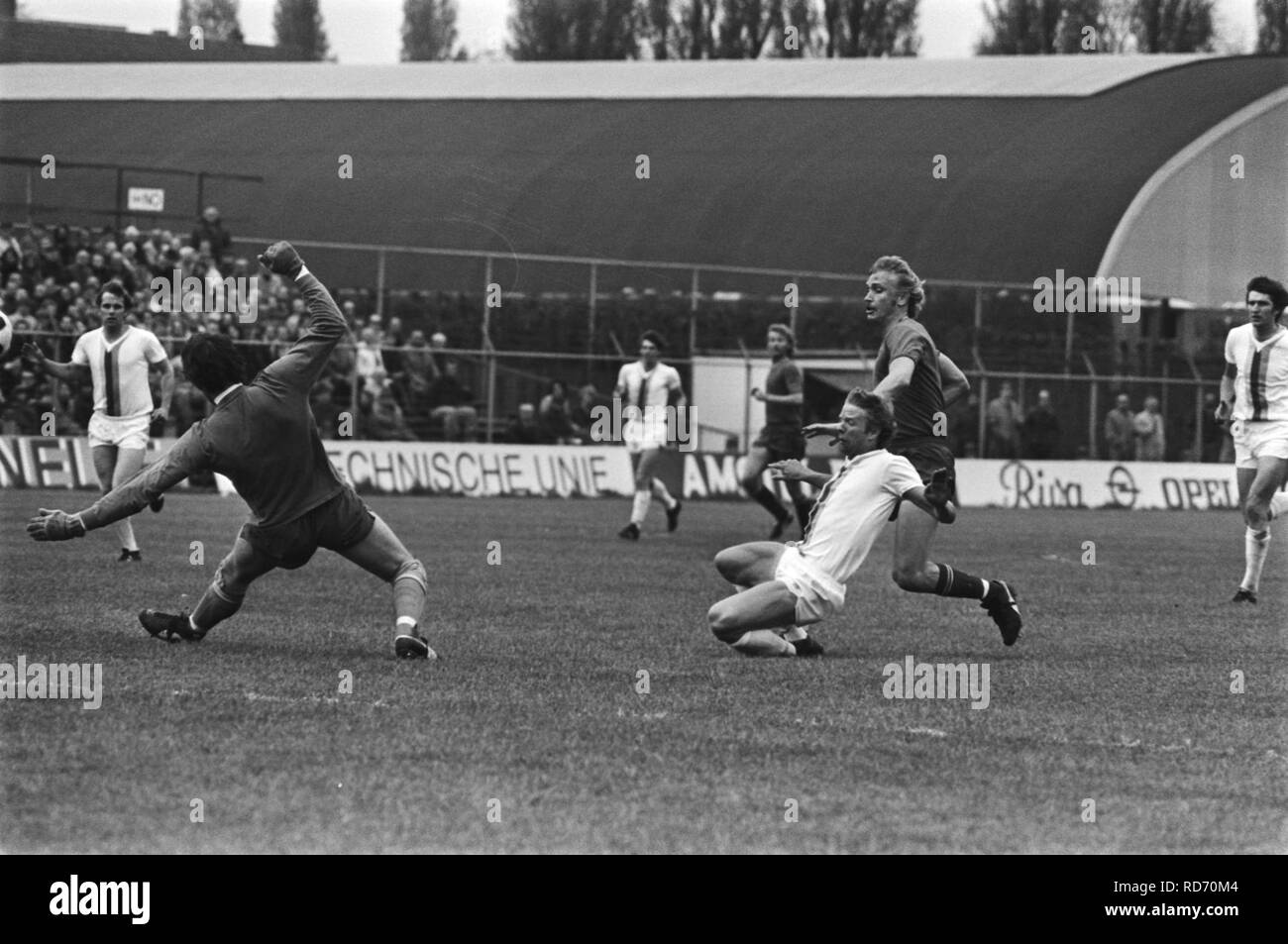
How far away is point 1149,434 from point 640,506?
49.5ft

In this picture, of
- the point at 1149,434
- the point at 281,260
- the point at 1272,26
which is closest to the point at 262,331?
the point at 1149,434

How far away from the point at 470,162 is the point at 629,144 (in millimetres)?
3212

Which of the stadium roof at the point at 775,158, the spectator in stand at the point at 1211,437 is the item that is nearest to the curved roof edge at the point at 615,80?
the stadium roof at the point at 775,158

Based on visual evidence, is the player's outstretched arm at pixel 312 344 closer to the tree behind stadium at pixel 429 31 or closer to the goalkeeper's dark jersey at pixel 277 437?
the goalkeeper's dark jersey at pixel 277 437

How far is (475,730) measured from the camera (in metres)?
8.50

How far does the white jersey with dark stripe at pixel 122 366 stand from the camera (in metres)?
16.9

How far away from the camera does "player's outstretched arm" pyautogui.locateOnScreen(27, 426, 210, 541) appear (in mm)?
9445

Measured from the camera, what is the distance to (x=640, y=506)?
72.9 feet

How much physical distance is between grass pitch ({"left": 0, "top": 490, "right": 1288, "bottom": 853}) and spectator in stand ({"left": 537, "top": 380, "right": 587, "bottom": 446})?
15903 millimetres

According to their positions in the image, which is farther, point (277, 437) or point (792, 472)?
point (792, 472)

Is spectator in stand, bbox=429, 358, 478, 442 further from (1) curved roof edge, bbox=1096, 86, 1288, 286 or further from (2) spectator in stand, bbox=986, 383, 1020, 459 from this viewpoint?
(1) curved roof edge, bbox=1096, 86, 1288, 286

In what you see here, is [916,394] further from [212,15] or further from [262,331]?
[212,15]
